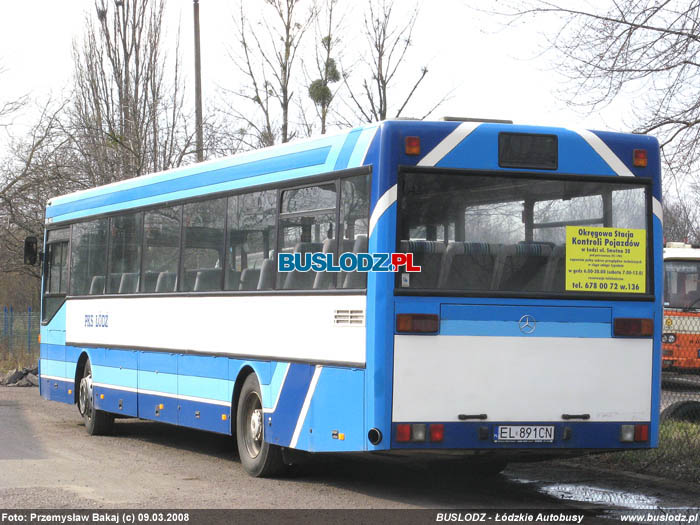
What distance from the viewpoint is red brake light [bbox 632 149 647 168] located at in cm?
967

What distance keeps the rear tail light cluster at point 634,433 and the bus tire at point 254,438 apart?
3.34 metres

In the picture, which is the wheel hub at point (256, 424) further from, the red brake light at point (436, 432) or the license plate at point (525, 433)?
the license plate at point (525, 433)

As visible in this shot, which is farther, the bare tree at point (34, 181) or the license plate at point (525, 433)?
the bare tree at point (34, 181)

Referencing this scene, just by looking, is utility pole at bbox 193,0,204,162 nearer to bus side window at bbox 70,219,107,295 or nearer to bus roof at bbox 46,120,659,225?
bus side window at bbox 70,219,107,295

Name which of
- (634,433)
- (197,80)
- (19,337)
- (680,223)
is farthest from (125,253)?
(680,223)

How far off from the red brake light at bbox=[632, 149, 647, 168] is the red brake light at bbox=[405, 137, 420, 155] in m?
1.93

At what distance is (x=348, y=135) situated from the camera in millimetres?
9805

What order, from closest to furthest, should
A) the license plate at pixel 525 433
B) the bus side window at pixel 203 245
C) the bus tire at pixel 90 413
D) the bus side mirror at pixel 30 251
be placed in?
Answer: the license plate at pixel 525 433
the bus side window at pixel 203 245
the bus tire at pixel 90 413
the bus side mirror at pixel 30 251

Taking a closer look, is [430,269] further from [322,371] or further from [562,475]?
[562,475]

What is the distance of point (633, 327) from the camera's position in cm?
955

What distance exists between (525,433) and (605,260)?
5.24 feet

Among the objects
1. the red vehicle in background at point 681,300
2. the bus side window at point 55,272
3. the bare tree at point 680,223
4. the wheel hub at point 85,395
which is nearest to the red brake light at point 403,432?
the wheel hub at point 85,395

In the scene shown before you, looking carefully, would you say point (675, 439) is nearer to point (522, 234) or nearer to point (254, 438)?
point (522, 234)

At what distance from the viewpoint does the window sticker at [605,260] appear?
9.42 m
